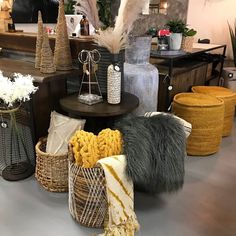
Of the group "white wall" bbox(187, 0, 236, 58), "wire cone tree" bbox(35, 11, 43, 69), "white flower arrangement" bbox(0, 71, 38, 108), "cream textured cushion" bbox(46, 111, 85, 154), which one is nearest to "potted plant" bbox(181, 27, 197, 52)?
"white wall" bbox(187, 0, 236, 58)

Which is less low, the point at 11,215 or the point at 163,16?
the point at 163,16

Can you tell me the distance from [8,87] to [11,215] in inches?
34.4

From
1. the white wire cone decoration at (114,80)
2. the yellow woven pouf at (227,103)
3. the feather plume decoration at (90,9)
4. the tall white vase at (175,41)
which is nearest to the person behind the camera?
the white wire cone decoration at (114,80)

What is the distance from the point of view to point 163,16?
508 centimetres

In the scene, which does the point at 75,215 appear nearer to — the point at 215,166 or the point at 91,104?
the point at 91,104

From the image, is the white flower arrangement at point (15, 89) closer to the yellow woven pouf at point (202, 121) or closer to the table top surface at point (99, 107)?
the table top surface at point (99, 107)

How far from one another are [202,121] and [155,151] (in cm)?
105

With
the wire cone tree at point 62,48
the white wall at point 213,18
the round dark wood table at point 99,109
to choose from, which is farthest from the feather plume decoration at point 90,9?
the white wall at point 213,18

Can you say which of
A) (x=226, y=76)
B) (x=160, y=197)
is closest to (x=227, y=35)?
(x=226, y=76)

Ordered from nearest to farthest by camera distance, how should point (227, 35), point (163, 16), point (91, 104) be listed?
point (91, 104) → point (227, 35) → point (163, 16)

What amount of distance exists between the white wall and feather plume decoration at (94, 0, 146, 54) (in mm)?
2902

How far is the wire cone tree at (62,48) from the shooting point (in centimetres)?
233

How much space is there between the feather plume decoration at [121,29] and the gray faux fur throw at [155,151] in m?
0.58

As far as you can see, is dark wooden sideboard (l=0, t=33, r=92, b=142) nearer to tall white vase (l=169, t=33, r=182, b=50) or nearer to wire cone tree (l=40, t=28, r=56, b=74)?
wire cone tree (l=40, t=28, r=56, b=74)
